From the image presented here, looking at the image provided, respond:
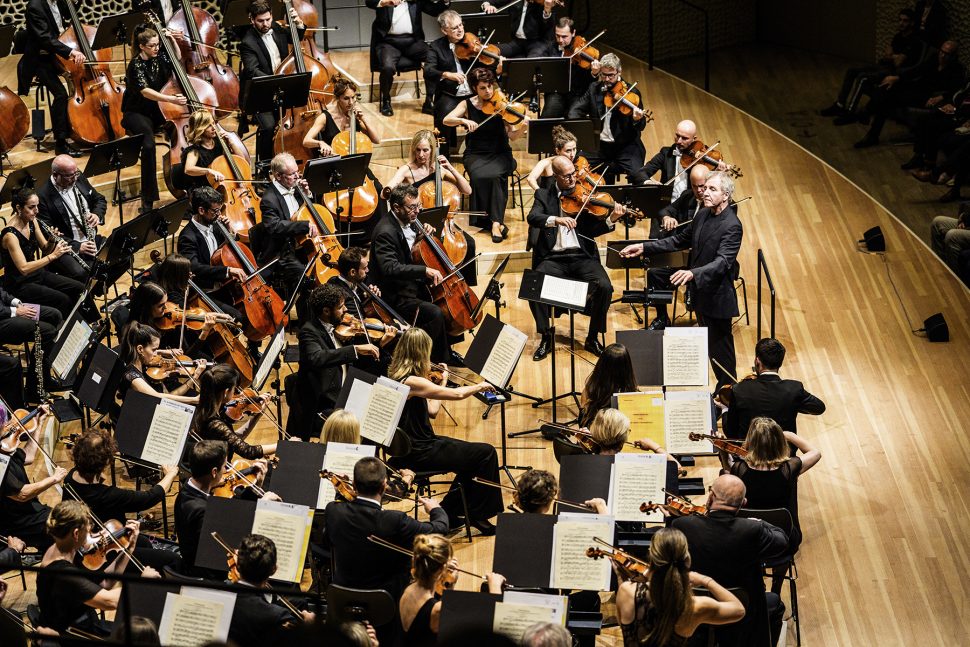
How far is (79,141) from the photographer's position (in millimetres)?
9594

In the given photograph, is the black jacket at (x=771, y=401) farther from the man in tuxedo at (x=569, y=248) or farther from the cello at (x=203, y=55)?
the cello at (x=203, y=55)

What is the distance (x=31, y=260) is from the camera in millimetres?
7918

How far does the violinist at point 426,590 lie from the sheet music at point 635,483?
2.76ft

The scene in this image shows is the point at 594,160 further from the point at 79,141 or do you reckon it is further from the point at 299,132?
the point at 79,141

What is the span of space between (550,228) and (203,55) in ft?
11.1

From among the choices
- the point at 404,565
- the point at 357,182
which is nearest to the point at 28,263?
the point at 357,182

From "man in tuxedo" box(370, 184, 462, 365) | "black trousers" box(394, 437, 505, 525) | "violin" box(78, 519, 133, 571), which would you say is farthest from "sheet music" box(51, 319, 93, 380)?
"man in tuxedo" box(370, 184, 462, 365)

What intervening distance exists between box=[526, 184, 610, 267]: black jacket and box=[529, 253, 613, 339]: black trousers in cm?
6

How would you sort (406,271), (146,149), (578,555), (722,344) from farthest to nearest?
(146,149) < (406,271) < (722,344) < (578,555)

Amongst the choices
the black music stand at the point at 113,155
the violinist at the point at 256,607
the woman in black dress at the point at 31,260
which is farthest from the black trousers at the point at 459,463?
the black music stand at the point at 113,155

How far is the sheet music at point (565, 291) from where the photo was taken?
7016 millimetres

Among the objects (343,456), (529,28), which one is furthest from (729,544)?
(529,28)

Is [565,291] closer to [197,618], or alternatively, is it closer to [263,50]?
[197,618]

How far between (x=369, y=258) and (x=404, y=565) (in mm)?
3081
